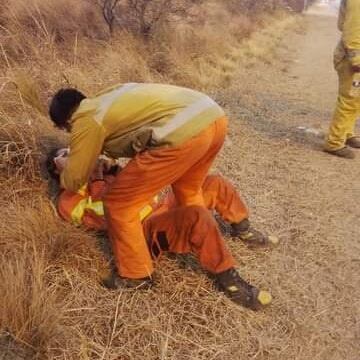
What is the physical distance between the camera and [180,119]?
8.08ft

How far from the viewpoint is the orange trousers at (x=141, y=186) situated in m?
2.46

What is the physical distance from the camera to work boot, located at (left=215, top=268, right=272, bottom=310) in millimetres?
2695

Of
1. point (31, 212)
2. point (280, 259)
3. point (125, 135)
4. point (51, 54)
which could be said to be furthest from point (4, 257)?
point (51, 54)

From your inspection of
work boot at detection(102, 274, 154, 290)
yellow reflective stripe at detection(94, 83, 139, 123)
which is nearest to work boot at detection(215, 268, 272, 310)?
work boot at detection(102, 274, 154, 290)

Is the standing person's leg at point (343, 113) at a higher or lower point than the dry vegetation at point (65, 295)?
lower

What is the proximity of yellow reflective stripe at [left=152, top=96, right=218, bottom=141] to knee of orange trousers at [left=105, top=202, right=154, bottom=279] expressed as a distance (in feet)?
1.48

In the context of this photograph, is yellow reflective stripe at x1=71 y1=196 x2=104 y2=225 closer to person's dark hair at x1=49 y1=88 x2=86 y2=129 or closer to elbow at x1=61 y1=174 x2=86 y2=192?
elbow at x1=61 y1=174 x2=86 y2=192

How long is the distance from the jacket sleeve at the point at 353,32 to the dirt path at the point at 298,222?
105 cm

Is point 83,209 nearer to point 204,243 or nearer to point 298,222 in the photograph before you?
point 204,243

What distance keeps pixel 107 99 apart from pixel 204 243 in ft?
2.95

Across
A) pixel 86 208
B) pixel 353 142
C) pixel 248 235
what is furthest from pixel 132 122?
pixel 353 142

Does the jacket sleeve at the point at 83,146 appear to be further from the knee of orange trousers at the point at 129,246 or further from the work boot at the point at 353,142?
the work boot at the point at 353,142

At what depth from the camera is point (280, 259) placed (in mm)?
3236

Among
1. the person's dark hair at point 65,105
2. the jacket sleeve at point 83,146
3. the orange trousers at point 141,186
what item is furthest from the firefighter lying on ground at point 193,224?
the person's dark hair at point 65,105
